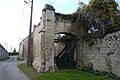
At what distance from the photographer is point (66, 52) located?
27.8m

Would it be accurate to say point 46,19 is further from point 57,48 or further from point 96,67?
point 57,48

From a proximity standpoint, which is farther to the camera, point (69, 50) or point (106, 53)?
point (69, 50)

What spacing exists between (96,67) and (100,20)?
4.00 meters

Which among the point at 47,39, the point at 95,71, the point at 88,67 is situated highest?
the point at 47,39

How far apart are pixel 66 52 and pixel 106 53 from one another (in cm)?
1038

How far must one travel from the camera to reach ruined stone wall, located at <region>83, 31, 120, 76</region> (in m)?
16.3

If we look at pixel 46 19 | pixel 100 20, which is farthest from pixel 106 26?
pixel 46 19

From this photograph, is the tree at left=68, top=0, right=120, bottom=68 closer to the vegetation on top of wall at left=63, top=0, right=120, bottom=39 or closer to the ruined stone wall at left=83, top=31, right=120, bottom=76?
the vegetation on top of wall at left=63, top=0, right=120, bottom=39

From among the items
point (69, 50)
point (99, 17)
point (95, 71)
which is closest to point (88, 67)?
point (95, 71)

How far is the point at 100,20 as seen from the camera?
20.2 metres

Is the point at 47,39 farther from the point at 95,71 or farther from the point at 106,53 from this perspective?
the point at 106,53

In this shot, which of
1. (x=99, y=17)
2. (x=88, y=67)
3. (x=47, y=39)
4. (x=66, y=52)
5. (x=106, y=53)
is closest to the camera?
(x=106, y=53)

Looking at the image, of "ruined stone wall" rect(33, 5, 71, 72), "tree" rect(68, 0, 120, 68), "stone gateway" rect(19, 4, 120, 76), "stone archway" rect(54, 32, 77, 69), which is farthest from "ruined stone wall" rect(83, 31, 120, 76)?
"stone archway" rect(54, 32, 77, 69)

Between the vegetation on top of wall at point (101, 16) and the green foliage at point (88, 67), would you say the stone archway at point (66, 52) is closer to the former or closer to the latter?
the green foliage at point (88, 67)
